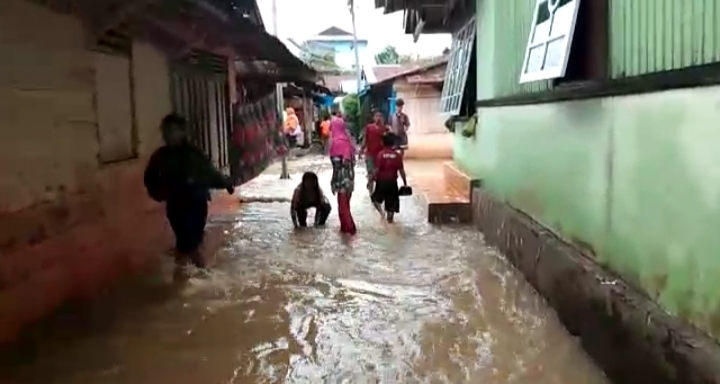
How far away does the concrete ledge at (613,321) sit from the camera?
409 cm

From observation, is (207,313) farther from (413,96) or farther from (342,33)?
(342,33)

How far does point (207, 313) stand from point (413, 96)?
23.0 meters

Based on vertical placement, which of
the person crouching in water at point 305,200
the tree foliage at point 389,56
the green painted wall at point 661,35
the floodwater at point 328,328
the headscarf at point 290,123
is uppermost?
the tree foliage at point 389,56

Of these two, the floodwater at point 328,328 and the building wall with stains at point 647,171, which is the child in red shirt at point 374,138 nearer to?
the floodwater at point 328,328

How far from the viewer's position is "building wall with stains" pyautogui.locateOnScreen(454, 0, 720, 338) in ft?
13.5

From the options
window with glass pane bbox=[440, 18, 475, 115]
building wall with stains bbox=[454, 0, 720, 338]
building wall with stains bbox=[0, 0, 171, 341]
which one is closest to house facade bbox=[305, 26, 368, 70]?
window with glass pane bbox=[440, 18, 475, 115]

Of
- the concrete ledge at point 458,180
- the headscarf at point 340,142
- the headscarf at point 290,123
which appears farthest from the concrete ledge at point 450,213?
the headscarf at point 290,123

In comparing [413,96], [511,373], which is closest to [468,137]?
[511,373]

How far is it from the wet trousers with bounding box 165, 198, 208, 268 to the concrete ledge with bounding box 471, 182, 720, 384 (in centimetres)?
333

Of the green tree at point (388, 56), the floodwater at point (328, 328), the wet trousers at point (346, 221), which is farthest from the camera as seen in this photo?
the green tree at point (388, 56)

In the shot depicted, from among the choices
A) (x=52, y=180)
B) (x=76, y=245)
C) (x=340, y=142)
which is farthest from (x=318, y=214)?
A: (x=52, y=180)

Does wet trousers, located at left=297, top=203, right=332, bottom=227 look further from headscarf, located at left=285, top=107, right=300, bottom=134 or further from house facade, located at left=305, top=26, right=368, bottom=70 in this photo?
house facade, located at left=305, top=26, right=368, bottom=70

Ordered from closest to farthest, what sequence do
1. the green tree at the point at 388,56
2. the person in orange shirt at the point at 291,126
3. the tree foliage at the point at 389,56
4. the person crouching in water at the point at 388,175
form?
the person crouching in water at the point at 388,175, the person in orange shirt at the point at 291,126, the tree foliage at the point at 389,56, the green tree at the point at 388,56

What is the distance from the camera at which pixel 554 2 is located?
7.19m
